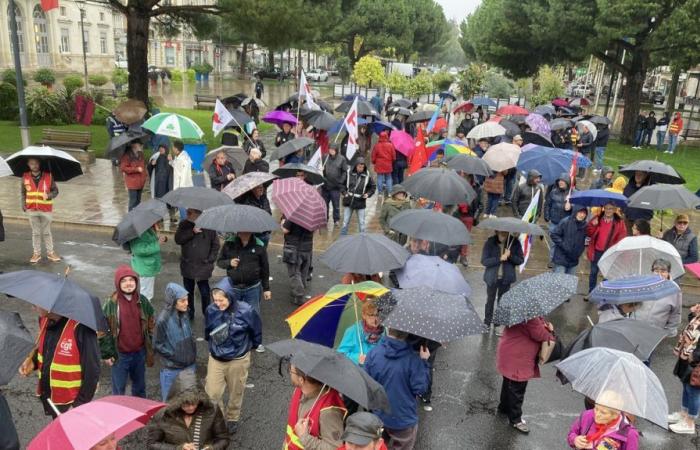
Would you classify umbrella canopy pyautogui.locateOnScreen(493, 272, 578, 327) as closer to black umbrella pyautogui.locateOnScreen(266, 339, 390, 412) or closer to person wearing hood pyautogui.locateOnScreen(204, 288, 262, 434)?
black umbrella pyautogui.locateOnScreen(266, 339, 390, 412)

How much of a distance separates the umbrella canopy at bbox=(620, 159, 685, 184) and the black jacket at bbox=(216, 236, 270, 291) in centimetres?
683

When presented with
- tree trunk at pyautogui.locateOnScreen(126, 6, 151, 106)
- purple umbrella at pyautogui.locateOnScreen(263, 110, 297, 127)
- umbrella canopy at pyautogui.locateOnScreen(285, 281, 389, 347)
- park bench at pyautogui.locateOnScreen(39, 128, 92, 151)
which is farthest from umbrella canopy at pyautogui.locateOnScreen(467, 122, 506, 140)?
tree trunk at pyautogui.locateOnScreen(126, 6, 151, 106)

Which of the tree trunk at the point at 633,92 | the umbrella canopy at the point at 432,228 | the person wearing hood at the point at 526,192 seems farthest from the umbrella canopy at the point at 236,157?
the tree trunk at the point at 633,92

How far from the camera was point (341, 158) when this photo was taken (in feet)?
37.1

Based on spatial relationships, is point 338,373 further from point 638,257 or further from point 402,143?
point 402,143

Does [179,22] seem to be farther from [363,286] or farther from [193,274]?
[363,286]

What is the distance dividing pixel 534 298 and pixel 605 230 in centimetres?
424

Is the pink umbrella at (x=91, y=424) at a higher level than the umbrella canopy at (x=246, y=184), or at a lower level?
lower

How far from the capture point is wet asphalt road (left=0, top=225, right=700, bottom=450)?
5855 millimetres

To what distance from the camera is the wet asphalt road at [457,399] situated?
5.86 metres

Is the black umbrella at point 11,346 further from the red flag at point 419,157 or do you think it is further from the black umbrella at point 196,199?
the red flag at point 419,157

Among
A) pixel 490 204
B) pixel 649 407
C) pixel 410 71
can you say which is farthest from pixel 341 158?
pixel 410 71

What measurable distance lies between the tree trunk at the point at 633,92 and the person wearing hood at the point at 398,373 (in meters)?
25.0

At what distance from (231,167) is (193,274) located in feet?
13.3
